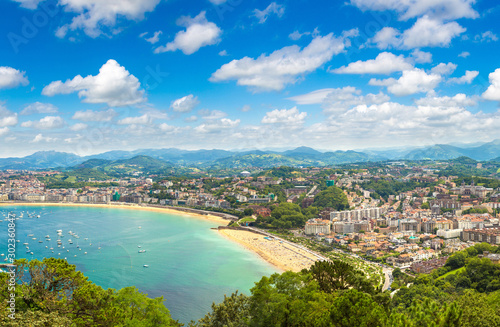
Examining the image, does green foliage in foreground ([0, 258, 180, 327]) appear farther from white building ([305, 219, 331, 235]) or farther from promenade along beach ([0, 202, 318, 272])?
white building ([305, 219, 331, 235])

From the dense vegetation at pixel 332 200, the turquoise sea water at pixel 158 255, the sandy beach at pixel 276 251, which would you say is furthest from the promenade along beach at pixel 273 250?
the dense vegetation at pixel 332 200

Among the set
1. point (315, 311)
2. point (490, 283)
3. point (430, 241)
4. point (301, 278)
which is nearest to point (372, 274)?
point (490, 283)

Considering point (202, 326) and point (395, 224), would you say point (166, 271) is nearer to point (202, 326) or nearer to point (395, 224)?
point (202, 326)

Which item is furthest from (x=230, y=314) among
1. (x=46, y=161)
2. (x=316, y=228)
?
(x=46, y=161)

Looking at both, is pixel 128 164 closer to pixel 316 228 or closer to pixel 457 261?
pixel 316 228

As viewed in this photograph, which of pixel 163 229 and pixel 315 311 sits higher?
pixel 315 311

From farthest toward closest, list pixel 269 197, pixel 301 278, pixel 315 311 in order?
pixel 269 197, pixel 301 278, pixel 315 311

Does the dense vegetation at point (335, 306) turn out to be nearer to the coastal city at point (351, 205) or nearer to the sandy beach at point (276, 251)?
the sandy beach at point (276, 251)
